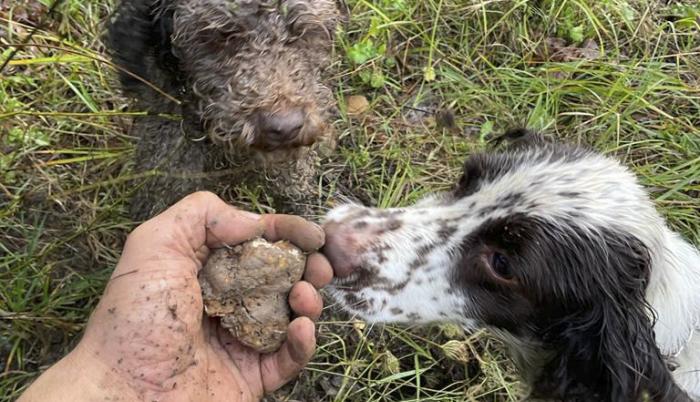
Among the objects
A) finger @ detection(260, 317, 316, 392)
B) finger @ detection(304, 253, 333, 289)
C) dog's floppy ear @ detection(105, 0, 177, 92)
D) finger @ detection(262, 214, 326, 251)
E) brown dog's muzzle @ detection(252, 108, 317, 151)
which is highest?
dog's floppy ear @ detection(105, 0, 177, 92)

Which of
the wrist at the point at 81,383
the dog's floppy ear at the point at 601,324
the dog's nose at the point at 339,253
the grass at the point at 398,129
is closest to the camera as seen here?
the wrist at the point at 81,383

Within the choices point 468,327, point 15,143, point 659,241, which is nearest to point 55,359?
point 15,143

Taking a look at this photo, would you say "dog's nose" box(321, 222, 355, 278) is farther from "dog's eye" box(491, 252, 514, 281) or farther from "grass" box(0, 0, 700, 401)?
"grass" box(0, 0, 700, 401)

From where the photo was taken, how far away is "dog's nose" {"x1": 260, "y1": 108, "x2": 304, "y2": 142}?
3.12 metres

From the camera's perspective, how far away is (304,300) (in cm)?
260

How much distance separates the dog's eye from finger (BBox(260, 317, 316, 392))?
0.73 m

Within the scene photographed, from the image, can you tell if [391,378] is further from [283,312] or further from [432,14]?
[432,14]

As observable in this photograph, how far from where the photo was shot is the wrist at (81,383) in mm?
2344

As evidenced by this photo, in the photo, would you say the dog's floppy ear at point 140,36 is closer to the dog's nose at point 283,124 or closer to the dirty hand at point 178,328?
the dog's nose at point 283,124

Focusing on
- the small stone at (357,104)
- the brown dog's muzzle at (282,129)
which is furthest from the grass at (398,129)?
the brown dog's muzzle at (282,129)

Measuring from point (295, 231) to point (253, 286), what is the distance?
258 millimetres

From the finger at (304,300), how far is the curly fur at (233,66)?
32.3 inches

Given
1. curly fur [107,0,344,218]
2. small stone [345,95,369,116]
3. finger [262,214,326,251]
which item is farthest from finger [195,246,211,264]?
small stone [345,95,369,116]

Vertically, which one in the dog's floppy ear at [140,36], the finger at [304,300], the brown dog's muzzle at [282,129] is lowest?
the finger at [304,300]
